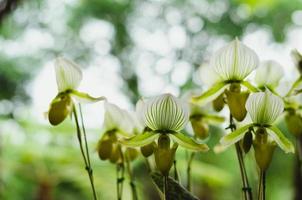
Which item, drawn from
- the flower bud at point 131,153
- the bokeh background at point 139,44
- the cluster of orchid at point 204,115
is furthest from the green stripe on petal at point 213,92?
the bokeh background at point 139,44

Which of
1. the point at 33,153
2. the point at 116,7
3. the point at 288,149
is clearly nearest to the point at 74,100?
A: the point at 288,149

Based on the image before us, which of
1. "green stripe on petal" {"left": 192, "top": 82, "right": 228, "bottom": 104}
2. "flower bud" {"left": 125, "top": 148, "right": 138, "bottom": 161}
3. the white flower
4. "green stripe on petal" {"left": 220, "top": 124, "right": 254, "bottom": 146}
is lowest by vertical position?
"flower bud" {"left": 125, "top": 148, "right": 138, "bottom": 161}

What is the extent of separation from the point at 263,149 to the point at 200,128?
138 mm

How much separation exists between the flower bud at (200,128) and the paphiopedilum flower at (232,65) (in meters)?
0.06

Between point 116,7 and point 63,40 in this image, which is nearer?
point 116,7

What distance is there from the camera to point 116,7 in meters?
5.13

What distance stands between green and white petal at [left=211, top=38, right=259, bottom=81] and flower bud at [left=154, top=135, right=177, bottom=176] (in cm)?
11

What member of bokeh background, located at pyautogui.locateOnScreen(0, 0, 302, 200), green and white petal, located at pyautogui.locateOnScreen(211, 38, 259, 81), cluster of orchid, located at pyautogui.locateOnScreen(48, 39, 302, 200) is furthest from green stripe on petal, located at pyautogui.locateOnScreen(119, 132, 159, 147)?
bokeh background, located at pyautogui.locateOnScreen(0, 0, 302, 200)

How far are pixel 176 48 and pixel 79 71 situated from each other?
17.4ft

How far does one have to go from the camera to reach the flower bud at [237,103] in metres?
0.46

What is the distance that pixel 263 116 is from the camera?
1.49 feet

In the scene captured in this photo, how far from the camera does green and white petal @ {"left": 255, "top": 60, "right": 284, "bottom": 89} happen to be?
52cm

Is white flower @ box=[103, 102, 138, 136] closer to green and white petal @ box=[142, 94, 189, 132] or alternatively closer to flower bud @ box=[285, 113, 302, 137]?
green and white petal @ box=[142, 94, 189, 132]

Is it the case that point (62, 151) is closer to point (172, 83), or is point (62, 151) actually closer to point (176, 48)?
point (172, 83)
